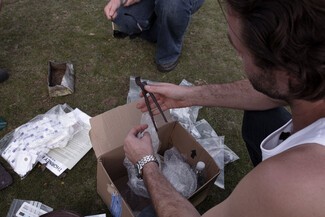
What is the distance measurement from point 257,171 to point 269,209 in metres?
0.12

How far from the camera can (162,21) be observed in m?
2.47

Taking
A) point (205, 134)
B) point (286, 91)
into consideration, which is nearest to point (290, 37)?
point (286, 91)

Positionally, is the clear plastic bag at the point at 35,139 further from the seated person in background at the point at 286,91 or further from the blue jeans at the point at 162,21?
the seated person in background at the point at 286,91

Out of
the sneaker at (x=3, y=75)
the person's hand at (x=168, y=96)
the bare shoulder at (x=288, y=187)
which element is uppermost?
the bare shoulder at (x=288, y=187)

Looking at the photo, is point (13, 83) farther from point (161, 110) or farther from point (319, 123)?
point (319, 123)

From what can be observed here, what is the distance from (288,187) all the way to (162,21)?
1.87 metres

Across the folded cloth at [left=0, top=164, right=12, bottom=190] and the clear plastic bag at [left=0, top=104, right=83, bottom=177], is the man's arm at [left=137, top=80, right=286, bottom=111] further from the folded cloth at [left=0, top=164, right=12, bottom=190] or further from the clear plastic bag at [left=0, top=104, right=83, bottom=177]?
the folded cloth at [left=0, top=164, right=12, bottom=190]

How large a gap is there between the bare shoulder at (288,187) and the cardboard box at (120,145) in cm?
63

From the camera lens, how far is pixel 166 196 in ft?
4.19

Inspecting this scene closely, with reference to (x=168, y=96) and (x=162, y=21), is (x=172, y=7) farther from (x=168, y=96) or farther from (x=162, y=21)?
(x=168, y=96)

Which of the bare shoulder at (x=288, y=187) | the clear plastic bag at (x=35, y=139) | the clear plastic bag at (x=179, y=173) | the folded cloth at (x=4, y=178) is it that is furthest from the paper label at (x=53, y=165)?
the bare shoulder at (x=288, y=187)

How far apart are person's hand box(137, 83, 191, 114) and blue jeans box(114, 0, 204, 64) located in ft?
3.00

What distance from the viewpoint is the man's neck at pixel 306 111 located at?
1074 millimetres

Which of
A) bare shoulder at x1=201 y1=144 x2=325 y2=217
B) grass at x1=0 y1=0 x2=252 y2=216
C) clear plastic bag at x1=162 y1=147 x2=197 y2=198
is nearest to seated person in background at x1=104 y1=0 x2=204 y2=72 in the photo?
grass at x1=0 y1=0 x2=252 y2=216
